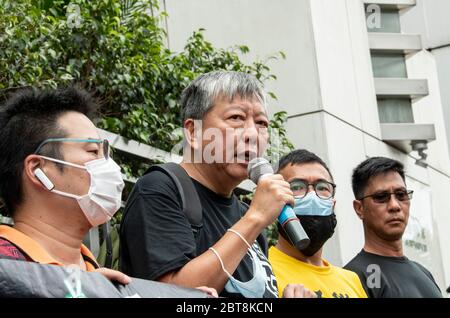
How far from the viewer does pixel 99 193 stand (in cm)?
331

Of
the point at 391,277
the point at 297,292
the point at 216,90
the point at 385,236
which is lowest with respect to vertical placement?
the point at 391,277

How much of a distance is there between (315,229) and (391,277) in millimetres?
614

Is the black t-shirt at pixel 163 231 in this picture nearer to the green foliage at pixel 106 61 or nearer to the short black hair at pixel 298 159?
the short black hair at pixel 298 159

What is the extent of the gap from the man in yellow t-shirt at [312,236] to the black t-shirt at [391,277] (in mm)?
152

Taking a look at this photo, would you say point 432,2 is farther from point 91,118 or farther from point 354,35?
point 91,118

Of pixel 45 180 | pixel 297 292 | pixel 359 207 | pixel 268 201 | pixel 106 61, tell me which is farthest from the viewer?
pixel 106 61

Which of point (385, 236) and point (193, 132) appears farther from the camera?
point (385, 236)

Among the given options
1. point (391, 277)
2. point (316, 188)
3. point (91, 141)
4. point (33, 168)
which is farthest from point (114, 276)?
point (391, 277)

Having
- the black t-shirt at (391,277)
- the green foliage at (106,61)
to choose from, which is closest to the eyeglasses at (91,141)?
the black t-shirt at (391,277)

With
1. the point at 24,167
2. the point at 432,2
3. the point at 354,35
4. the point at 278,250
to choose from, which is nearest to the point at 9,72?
the point at 278,250

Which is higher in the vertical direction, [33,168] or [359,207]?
[33,168]

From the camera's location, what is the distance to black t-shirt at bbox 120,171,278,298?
128 inches

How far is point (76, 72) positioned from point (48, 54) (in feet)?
0.81

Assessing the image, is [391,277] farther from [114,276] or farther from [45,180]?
[114,276]
